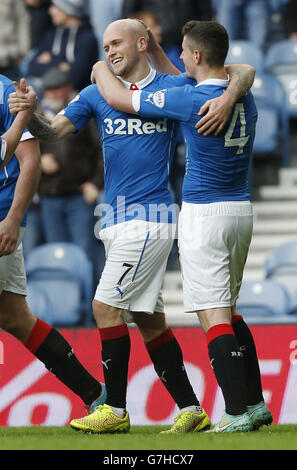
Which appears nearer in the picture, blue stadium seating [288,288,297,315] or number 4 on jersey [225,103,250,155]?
number 4 on jersey [225,103,250,155]

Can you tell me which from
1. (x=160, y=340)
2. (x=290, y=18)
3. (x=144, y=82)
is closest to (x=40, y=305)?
(x=160, y=340)

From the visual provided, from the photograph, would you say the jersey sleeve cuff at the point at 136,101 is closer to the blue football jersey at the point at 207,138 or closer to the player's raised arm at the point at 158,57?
the blue football jersey at the point at 207,138

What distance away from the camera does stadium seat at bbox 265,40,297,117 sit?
9.59m

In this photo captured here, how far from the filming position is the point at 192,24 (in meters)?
4.59

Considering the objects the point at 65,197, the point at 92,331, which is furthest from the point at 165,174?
the point at 65,197

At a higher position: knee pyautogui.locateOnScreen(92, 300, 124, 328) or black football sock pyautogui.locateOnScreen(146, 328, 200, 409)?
knee pyautogui.locateOnScreen(92, 300, 124, 328)

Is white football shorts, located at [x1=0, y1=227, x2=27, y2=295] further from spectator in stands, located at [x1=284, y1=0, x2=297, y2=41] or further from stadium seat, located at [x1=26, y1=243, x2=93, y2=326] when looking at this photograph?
spectator in stands, located at [x1=284, y1=0, x2=297, y2=41]

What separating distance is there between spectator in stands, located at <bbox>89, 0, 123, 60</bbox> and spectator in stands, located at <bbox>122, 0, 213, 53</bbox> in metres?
0.11

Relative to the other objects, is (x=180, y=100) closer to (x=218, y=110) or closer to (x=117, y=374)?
(x=218, y=110)

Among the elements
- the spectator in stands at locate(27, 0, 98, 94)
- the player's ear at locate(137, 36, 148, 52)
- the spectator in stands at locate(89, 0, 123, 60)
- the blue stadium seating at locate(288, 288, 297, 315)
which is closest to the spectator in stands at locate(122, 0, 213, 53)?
the spectator in stands at locate(89, 0, 123, 60)

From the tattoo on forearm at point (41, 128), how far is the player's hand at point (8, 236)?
442mm

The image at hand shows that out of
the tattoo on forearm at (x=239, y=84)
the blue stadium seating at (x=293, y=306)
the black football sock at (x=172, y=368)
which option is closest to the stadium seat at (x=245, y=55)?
the blue stadium seating at (x=293, y=306)

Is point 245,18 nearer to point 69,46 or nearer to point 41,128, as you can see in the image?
point 69,46
